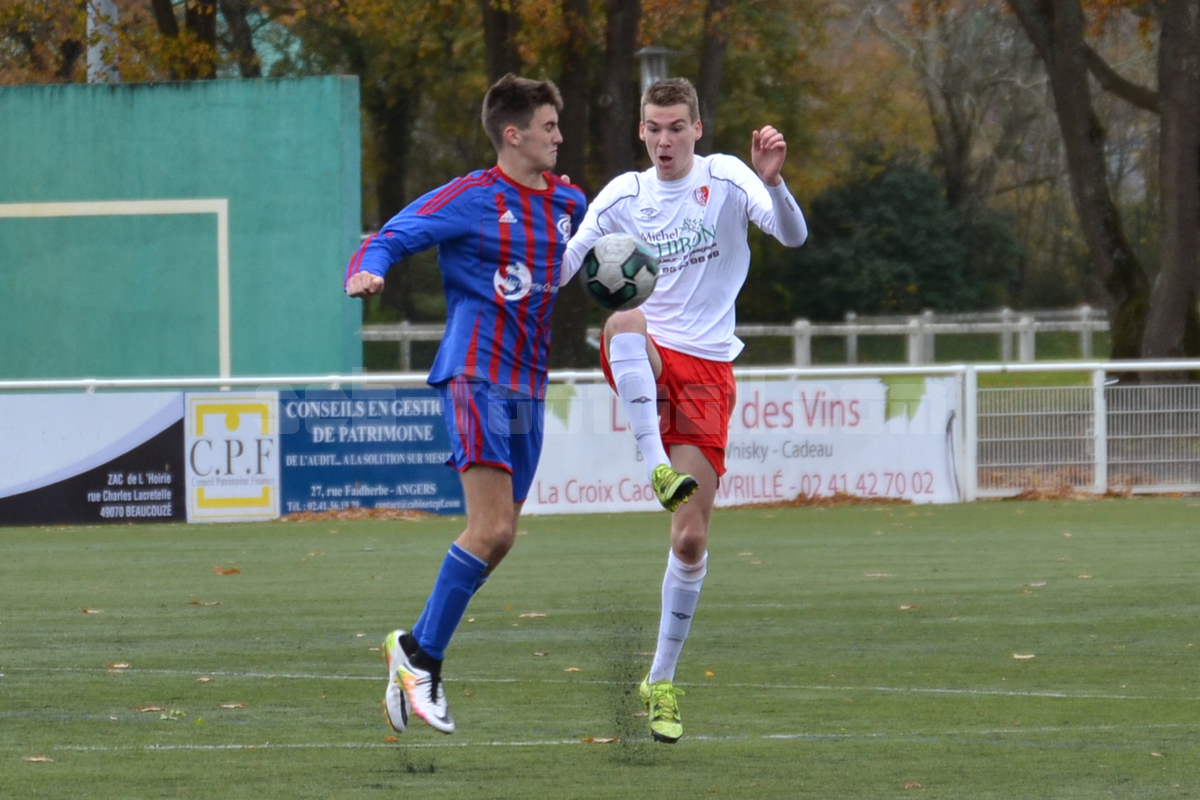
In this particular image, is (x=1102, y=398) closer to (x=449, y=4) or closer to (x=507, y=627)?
(x=507, y=627)

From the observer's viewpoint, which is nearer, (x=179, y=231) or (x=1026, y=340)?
(x=179, y=231)

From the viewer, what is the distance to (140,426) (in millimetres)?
14164

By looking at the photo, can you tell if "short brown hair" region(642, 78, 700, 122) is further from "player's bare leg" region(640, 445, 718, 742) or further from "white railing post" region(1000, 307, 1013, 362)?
"white railing post" region(1000, 307, 1013, 362)

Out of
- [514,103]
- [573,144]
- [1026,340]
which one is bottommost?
[1026,340]

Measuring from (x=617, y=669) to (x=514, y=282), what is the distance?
236 cm

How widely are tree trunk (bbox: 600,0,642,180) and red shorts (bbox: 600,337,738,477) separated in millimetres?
13788

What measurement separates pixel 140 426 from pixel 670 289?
9.10 m

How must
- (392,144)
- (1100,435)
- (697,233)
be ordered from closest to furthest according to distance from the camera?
(697,233)
(1100,435)
(392,144)

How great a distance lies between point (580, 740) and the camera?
5641 millimetres

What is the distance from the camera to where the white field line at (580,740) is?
545 centimetres

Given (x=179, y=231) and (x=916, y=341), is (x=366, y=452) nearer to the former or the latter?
(x=179, y=231)

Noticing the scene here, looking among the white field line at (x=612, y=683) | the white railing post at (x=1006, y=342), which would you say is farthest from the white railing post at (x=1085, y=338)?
the white field line at (x=612, y=683)

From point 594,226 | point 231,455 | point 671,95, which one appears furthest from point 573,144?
point 594,226

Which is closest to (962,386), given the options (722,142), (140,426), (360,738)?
(140,426)
